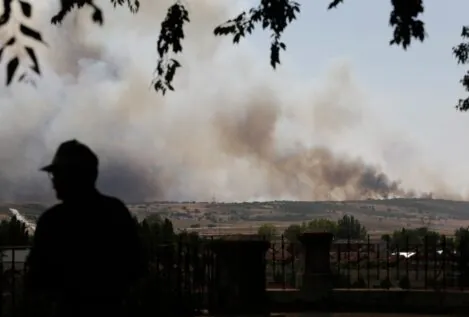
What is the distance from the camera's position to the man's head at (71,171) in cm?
536

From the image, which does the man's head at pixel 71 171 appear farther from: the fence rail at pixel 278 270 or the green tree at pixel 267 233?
the green tree at pixel 267 233

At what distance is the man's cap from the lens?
5.36m

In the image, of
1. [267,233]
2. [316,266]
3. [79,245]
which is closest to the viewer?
[79,245]

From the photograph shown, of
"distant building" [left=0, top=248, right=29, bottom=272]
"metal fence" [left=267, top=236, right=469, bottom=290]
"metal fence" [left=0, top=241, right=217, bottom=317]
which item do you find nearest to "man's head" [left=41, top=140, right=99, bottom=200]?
"distant building" [left=0, top=248, right=29, bottom=272]

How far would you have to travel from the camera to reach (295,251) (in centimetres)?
1969

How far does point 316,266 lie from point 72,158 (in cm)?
1187

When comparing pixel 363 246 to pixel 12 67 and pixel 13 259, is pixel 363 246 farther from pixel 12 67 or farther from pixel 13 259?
pixel 12 67

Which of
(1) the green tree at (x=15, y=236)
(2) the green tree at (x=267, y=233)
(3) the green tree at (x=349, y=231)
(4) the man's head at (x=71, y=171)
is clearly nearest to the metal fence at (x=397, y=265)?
(2) the green tree at (x=267, y=233)

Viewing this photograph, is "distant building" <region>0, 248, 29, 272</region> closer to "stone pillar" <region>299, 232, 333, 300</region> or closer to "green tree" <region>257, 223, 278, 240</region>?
"stone pillar" <region>299, 232, 333, 300</region>

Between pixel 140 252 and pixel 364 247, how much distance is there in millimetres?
15866

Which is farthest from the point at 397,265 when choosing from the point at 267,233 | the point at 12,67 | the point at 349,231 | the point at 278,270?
the point at 349,231

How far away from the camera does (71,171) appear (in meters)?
5.36

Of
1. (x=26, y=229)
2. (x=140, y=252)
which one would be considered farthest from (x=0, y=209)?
(x=140, y=252)

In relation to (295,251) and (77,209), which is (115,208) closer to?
(77,209)
